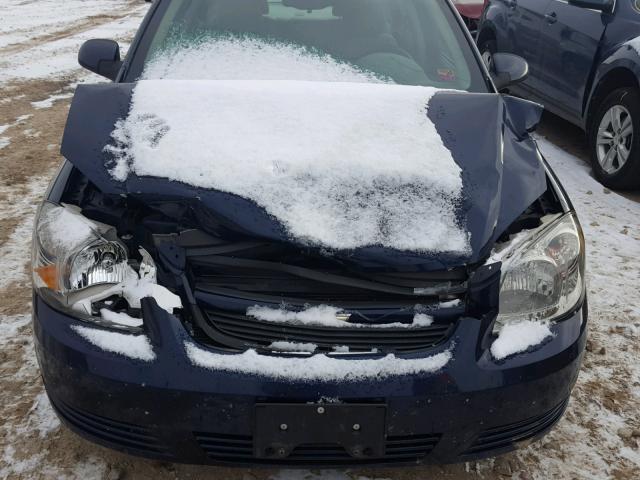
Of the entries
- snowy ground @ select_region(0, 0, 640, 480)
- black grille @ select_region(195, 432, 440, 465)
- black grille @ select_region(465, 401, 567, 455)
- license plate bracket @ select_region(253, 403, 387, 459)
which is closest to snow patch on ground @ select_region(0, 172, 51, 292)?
snowy ground @ select_region(0, 0, 640, 480)

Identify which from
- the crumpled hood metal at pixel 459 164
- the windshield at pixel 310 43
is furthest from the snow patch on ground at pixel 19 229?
the crumpled hood metal at pixel 459 164

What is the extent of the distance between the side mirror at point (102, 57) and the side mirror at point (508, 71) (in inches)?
71.9

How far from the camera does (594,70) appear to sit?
500 cm

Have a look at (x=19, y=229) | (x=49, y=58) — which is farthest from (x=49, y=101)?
(x=19, y=229)

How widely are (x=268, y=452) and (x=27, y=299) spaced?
185cm

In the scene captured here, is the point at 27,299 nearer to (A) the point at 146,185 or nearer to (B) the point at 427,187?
(A) the point at 146,185

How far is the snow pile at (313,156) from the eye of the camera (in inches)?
71.3

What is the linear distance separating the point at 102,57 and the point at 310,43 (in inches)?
41.2

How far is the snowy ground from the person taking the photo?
2094 millimetres

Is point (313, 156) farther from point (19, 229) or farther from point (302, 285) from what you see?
point (19, 229)

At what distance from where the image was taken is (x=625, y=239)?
3.96 m

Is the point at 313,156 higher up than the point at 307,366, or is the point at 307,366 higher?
the point at 313,156

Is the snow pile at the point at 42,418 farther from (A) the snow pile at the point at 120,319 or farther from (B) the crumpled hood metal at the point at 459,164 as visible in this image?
(B) the crumpled hood metal at the point at 459,164

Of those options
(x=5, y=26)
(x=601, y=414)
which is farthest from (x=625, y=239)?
(x=5, y=26)
